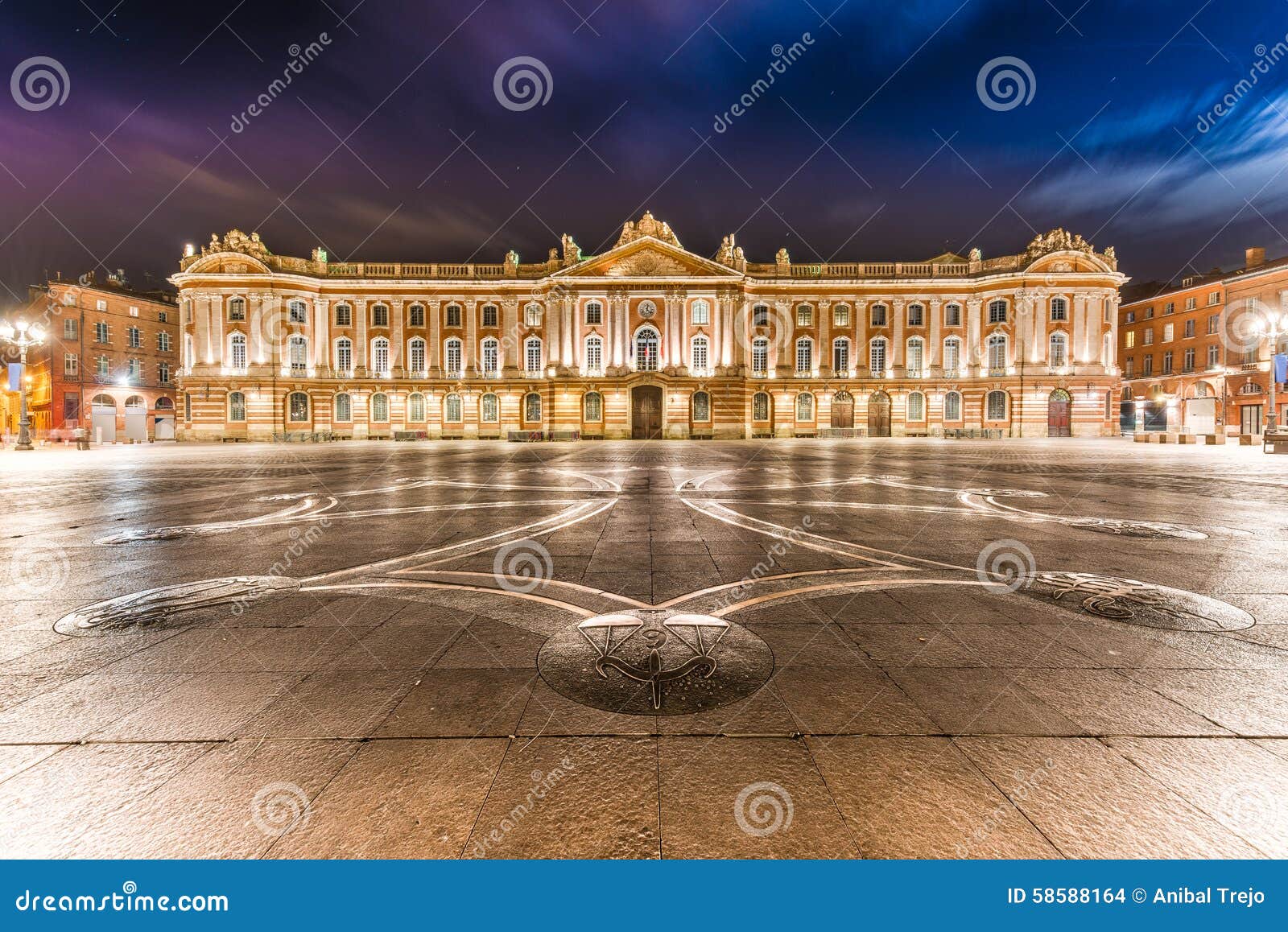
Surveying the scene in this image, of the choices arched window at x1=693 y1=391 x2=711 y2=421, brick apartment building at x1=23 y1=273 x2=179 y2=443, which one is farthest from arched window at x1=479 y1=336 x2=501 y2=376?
brick apartment building at x1=23 y1=273 x2=179 y2=443

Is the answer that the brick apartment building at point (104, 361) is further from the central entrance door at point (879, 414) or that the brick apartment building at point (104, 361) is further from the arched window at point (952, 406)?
the arched window at point (952, 406)

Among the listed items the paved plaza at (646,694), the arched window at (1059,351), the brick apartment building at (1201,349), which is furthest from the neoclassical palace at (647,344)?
the paved plaza at (646,694)

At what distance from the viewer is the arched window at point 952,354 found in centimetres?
5153

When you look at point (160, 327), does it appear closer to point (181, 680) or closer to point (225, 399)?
point (225, 399)

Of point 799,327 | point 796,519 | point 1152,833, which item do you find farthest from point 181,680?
point 799,327

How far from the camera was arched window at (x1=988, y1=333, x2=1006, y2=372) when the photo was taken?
50531 millimetres

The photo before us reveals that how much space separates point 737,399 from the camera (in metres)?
49.1

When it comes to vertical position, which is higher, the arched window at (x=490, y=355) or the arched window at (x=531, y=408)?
the arched window at (x=490, y=355)

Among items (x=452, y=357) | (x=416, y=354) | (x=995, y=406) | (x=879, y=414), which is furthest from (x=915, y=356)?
(x=416, y=354)

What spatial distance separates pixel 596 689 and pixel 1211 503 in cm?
1394

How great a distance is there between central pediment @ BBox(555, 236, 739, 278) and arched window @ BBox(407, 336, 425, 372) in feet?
44.8

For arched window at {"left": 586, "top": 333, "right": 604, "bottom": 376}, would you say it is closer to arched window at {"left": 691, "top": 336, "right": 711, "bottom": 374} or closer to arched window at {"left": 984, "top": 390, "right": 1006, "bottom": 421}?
arched window at {"left": 691, "top": 336, "right": 711, "bottom": 374}

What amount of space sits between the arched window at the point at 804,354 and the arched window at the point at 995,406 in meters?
15.2

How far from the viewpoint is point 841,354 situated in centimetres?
5206
